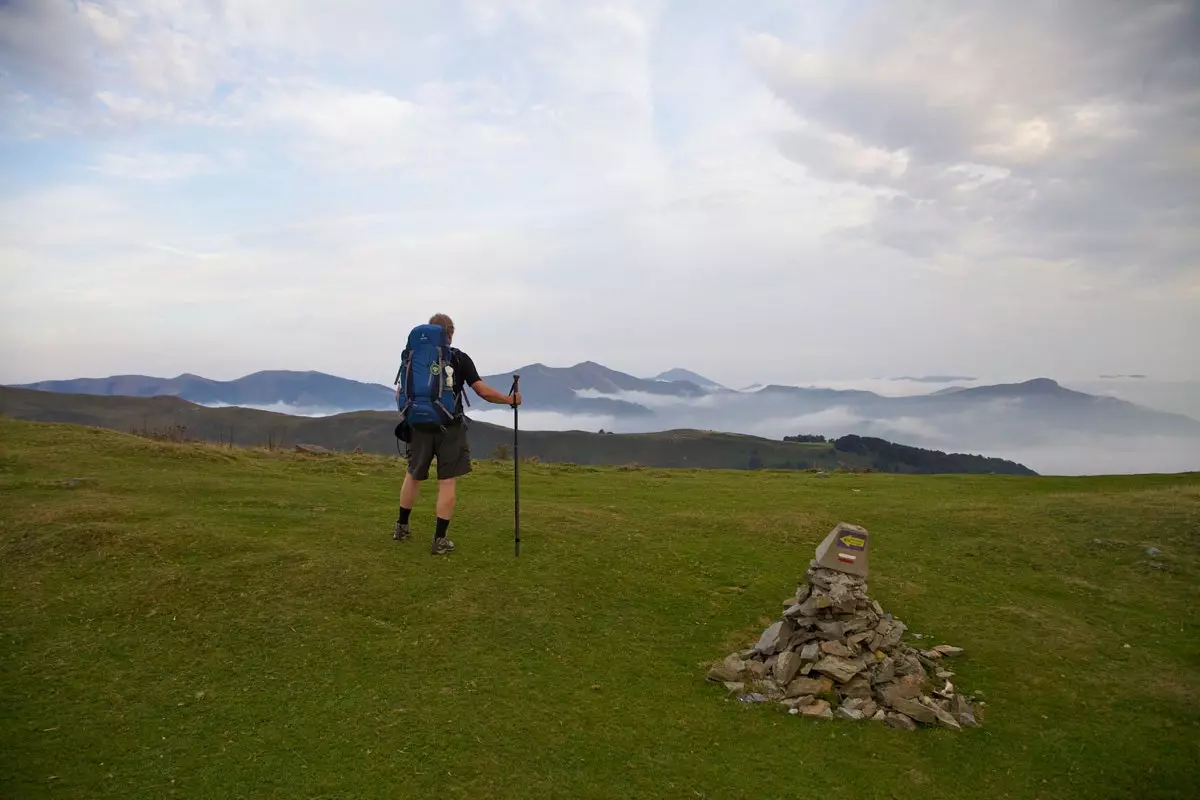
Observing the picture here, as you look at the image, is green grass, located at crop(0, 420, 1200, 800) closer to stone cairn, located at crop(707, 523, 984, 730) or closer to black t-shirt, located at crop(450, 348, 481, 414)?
stone cairn, located at crop(707, 523, 984, 730)

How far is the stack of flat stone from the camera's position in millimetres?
7559

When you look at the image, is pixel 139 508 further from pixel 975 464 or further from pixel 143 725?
pixel 975 464

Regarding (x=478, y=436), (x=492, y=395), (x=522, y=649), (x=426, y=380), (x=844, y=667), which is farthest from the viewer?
(x=478, y=436)

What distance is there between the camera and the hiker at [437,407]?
1117 centimetres

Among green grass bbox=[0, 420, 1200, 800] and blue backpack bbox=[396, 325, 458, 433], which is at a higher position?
blue backpack bbox=[396, 325, 458, 433]

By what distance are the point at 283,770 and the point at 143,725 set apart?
1.68m

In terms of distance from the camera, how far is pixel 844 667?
7.95 metres

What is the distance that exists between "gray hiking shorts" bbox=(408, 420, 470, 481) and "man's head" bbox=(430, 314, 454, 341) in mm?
1611

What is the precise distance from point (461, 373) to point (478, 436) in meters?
170

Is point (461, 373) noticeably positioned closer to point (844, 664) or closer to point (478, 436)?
point (844, 664)

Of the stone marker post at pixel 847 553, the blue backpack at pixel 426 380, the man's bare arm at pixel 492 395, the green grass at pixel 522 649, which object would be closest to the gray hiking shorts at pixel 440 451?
the blue backpack at pixel 426 380

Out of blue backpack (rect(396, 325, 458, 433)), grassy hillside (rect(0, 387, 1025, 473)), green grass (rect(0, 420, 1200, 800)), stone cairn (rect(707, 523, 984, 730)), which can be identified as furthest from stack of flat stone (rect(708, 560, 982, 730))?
grassy hillside (rect(0, 387, 1025, 473))

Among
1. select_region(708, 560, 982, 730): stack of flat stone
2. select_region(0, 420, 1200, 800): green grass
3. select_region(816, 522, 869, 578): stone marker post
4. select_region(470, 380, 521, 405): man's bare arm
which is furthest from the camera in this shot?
select_region(470, 380, 521, 405): man's bare arm

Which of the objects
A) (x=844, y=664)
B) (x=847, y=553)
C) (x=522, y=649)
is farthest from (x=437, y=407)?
(x=844, y=664)
